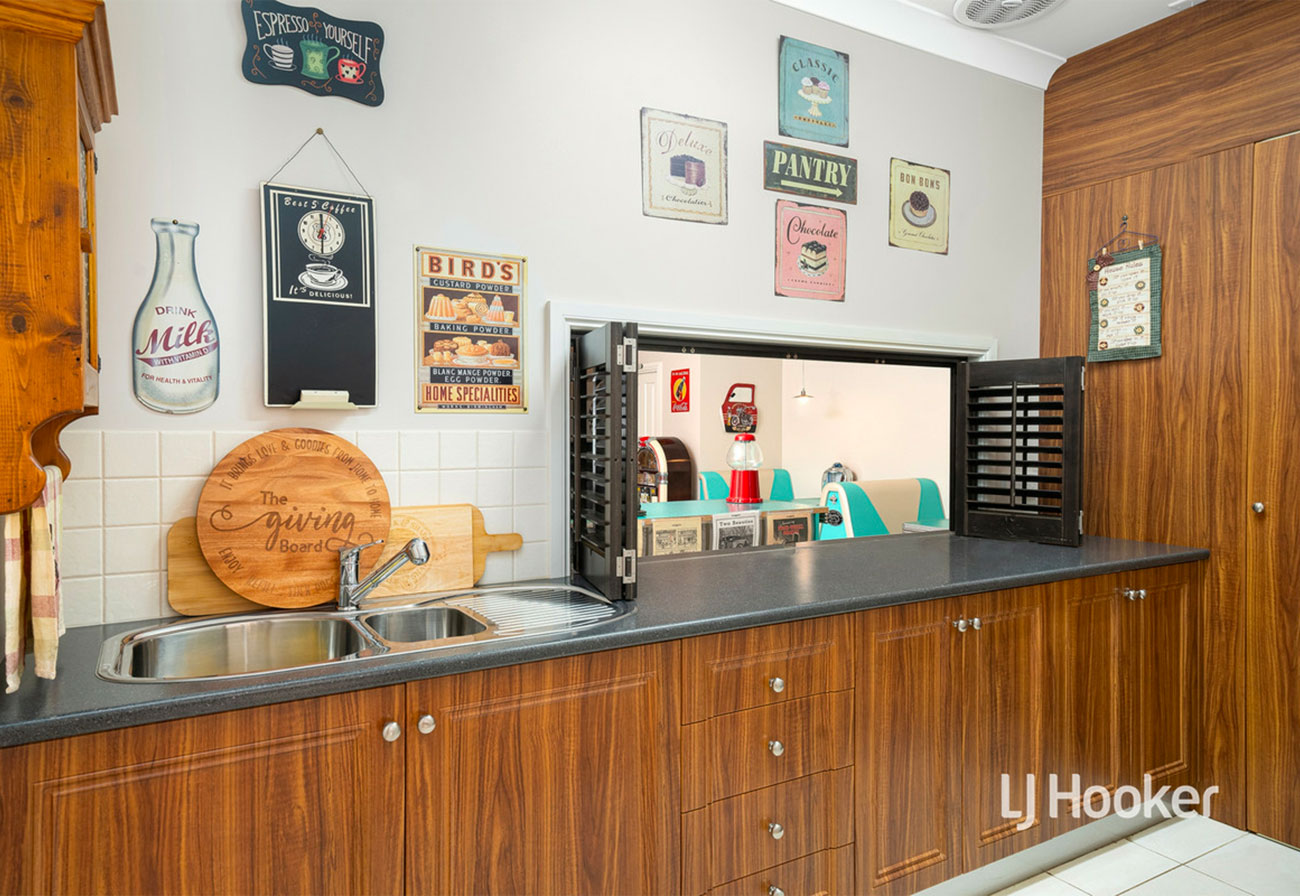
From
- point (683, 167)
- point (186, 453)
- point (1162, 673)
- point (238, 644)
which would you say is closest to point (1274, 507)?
point (1162, 673)

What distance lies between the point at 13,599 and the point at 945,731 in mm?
2039

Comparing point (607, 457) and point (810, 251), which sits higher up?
point (810, 251)

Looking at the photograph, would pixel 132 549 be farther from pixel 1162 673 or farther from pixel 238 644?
pixel 1162 673

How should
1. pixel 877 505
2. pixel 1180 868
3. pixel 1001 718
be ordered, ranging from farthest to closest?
pixel 877 505 → pixel 1180 868 → pixel 1001 718

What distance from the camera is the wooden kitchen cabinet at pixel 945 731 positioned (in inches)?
75.4

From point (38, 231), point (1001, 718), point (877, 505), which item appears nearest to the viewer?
point (38, 231)

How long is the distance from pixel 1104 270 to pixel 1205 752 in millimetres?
1700

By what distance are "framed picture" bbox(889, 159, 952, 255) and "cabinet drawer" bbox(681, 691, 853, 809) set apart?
1.66 metres

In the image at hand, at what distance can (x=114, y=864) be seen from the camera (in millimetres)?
1188

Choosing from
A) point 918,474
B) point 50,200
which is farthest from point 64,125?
point 918,474

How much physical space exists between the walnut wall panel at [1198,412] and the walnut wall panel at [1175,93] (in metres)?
0.08

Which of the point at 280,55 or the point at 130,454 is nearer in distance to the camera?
the point at 130,454

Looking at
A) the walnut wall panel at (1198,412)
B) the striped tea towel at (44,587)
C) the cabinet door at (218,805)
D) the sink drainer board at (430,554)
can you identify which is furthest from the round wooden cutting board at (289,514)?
the walnut wall panel at (1198,412)

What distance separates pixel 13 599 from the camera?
1.22m
